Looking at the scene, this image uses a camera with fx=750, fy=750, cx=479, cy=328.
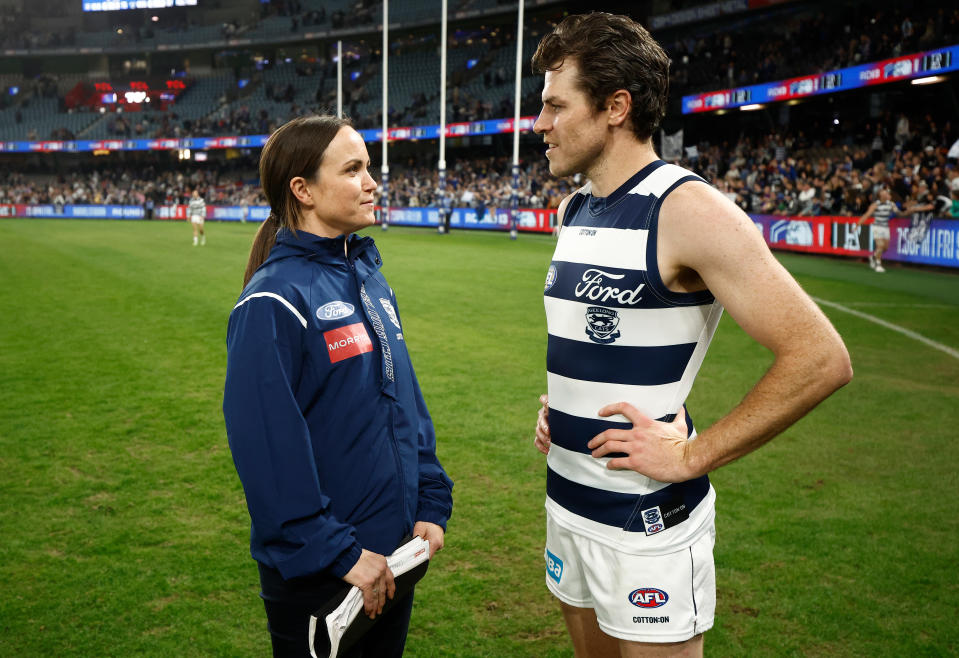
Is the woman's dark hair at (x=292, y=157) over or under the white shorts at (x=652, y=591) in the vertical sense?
over

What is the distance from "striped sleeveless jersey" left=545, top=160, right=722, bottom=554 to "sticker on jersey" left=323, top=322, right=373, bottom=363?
0.59 meters

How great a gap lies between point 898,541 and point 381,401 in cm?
393

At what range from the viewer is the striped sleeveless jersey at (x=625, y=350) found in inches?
83.2

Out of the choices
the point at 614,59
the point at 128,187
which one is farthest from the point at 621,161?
the point at 128,187

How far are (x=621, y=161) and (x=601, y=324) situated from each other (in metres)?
0.51

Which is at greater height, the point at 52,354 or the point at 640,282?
the point at 640,282

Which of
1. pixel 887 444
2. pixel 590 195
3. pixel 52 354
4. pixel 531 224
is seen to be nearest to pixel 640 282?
pixel 590 195

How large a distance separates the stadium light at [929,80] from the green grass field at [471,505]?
1690 cm

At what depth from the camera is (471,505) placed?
5277 millimetres

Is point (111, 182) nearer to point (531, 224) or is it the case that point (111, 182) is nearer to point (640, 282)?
point (531, 224)

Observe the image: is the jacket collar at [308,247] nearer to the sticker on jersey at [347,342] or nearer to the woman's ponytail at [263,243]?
the woman's ponytail at [263,243]

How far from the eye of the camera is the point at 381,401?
2.37m

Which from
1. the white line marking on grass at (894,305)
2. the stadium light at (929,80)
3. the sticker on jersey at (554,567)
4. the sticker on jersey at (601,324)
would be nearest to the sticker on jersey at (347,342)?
the sticker on jersey at (601,324)

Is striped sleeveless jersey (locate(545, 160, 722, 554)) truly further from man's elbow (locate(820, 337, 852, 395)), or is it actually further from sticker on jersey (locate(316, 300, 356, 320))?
sticker on jersey (locate(316, 300, 356, 320))
